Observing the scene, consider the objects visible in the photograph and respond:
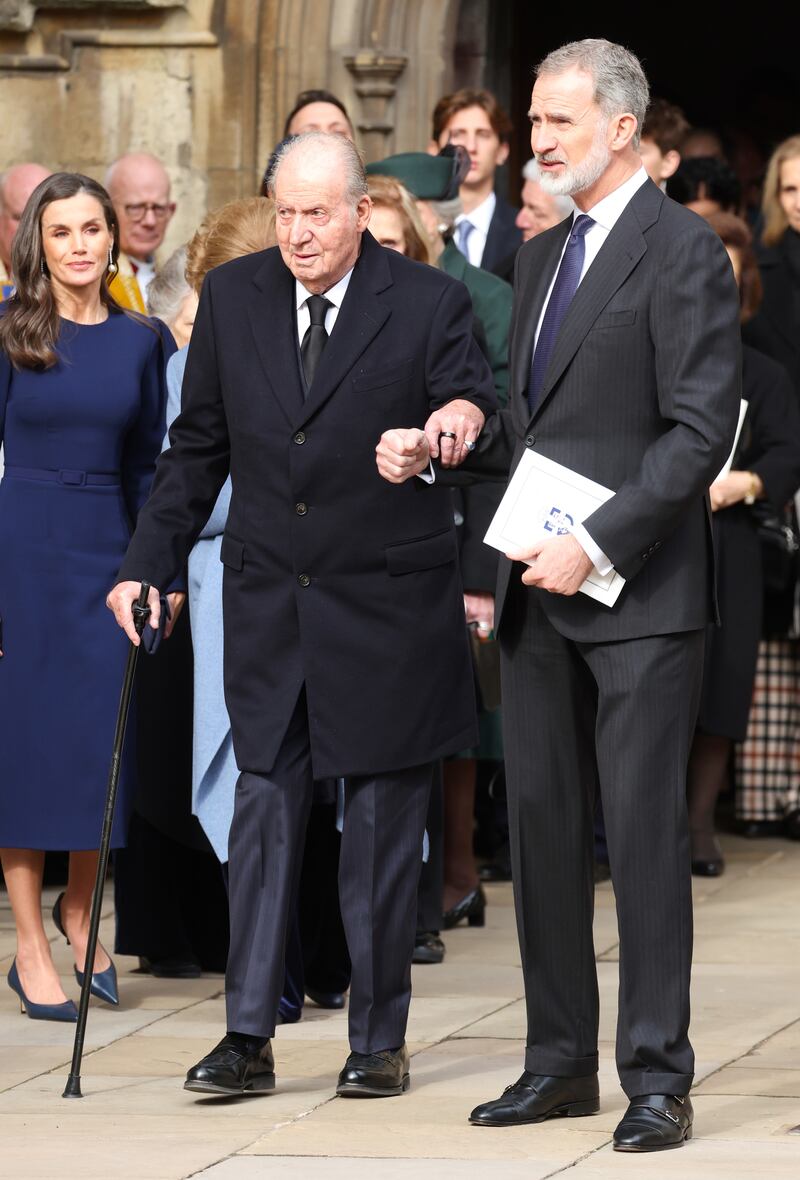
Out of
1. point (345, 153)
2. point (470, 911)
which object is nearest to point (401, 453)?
point (345, 153)

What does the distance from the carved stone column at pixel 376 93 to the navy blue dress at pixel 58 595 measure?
4070 millimetres

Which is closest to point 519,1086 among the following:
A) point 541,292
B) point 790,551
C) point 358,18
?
point 541,292

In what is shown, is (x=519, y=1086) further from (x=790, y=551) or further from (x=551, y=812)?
(x=790, y=551)

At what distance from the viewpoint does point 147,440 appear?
21.1 feet

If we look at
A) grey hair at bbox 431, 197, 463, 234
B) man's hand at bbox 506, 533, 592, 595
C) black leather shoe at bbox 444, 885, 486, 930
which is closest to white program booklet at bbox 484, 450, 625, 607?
man's hand at bbox 506, 533, 592, 595

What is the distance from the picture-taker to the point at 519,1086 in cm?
500

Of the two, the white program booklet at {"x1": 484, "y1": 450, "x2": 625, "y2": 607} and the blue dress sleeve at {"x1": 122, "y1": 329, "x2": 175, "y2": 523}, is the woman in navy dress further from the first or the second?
the white program booklet at {"x1": 484, "y1": 450, "x2": 625, "y2": 607}

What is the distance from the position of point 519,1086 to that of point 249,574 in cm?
116

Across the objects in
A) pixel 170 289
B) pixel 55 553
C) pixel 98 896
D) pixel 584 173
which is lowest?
pixel 98 896

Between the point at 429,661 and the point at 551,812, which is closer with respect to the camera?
the point at 551,812

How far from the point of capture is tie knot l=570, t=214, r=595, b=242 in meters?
4.91

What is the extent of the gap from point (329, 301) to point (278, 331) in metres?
0.13

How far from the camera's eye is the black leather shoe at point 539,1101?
495 centimetres

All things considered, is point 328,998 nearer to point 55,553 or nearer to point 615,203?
point 55,553
